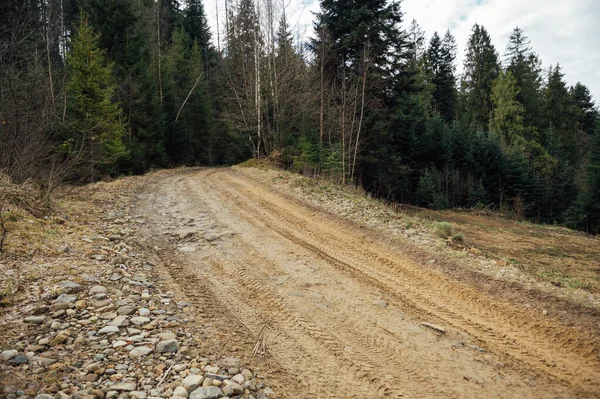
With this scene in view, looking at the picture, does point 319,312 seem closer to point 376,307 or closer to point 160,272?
point 376,307

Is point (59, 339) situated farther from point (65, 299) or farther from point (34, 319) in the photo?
point (65, 299)

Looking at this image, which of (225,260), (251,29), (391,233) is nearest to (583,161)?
(251,29)

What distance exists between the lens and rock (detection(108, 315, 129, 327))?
3.39 metres

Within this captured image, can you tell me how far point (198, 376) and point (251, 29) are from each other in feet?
75.9

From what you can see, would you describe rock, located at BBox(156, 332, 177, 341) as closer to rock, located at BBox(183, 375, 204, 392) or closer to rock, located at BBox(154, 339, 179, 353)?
rock, located at BBox(154, 339, 179, 353)

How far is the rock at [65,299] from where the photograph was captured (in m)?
3.66

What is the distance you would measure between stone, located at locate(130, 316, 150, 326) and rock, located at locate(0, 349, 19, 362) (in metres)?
0.94

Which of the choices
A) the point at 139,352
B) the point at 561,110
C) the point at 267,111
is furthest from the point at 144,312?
the point at 561,110

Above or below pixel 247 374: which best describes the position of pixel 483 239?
below

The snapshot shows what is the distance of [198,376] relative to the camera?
2736 mm

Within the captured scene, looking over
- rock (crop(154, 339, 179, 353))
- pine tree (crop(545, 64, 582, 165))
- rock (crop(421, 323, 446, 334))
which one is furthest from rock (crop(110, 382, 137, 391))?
pine tree (crop(545, 64, 582, 165))

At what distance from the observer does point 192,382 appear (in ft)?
8.77

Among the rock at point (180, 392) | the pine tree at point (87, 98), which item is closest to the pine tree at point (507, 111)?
the pine tree at point (87, 98)

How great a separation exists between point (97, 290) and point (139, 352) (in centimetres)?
141
